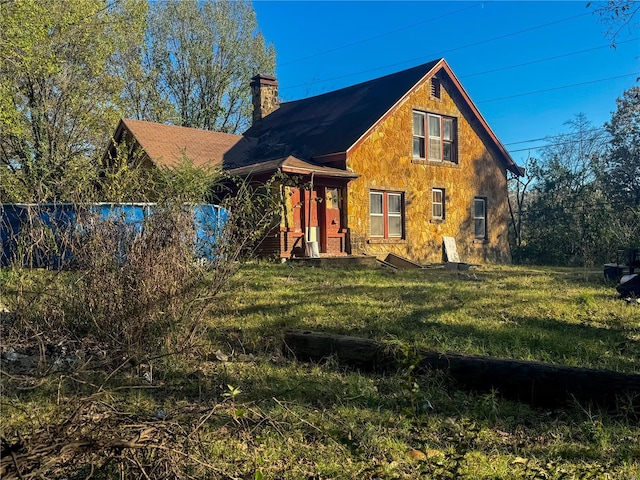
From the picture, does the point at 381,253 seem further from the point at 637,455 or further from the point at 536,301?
the point at 637,455

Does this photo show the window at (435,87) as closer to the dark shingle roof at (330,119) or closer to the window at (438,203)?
the dark shingle roof at (330,119)

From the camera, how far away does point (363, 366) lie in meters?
5.03

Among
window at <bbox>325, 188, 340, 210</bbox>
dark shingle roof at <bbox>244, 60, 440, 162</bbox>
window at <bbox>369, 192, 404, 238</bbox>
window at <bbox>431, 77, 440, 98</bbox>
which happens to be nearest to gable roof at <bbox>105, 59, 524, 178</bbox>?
dark shingle roof at <bbox>244, 60, 440, 162</bbox>

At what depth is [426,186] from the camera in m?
18.6

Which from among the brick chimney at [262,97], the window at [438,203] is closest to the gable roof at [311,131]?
the brick chimney at [262,97]

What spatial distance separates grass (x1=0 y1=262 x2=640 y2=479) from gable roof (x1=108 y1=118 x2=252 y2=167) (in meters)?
10.5

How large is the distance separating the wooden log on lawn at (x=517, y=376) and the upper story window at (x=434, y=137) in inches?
560

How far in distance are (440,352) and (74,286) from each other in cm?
360

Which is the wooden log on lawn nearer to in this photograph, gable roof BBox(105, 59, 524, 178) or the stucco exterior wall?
gable roof BBox(105, 59, 524, 178)

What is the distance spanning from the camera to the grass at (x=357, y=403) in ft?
9.87

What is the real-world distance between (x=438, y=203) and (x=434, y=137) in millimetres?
2389

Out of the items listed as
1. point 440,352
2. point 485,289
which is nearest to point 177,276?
point 440,352

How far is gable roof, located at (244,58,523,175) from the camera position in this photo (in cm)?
1680

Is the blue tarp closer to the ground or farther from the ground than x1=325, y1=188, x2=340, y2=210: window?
closer to the ground
